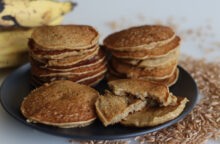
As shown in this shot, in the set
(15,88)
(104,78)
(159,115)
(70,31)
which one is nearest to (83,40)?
(70,31)

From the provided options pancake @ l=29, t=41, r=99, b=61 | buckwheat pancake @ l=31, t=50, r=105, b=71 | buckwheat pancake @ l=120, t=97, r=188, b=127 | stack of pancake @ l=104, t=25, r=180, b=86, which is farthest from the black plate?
pancake @ l=29, t=41, r=99, b=61

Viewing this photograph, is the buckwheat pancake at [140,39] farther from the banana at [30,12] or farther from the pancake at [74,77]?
the banana at [30,12]

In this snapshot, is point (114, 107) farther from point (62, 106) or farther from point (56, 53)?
point (56, 53)

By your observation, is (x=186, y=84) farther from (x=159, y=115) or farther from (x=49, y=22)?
(x=49, y=22)

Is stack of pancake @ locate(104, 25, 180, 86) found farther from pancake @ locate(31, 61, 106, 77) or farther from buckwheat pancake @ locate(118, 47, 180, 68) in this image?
pancake @ locate(31, 61, 106, 77)

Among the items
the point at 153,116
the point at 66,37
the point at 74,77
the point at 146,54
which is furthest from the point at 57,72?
the point at 153,116

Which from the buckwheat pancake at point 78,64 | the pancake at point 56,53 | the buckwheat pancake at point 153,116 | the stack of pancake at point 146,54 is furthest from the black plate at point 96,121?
the pancake at point 56,53
